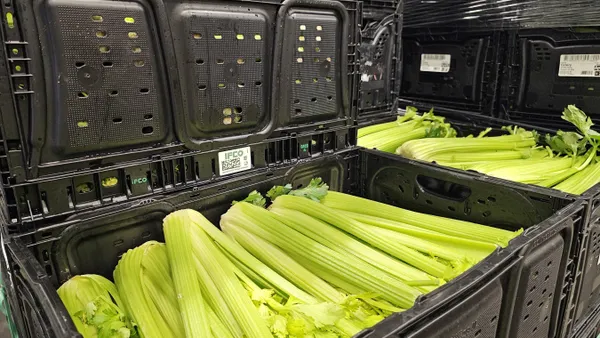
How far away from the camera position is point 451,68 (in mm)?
3105

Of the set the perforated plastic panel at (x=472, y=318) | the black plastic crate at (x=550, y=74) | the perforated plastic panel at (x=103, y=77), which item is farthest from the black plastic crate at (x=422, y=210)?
the black plastic crate at (x=550, y=74)

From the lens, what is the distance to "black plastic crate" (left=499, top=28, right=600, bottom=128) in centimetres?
247

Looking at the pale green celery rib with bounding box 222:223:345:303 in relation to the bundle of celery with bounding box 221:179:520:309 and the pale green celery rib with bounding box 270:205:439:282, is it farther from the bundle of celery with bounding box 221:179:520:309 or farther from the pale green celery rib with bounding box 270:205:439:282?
the pale green celery rib with bounding box 270:205:439:282

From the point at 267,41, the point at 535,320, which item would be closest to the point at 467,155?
the point at 535,320

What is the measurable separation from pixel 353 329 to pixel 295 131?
96 centimetres

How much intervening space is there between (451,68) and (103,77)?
2.55m

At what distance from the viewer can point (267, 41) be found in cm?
163

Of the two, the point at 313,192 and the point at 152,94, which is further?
the point at 313,192

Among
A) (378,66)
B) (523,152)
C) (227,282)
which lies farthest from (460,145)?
(227,282)

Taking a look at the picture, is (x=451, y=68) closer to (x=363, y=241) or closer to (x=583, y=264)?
(x=583, y=264)

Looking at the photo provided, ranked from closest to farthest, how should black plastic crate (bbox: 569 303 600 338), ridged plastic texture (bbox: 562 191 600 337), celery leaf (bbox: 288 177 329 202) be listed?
ridged plastic texture (bbox: 562 191 600 337), celery leaf (bbox: 288 177 329 202), black plastic crate (bbox: 569 303 600 338)

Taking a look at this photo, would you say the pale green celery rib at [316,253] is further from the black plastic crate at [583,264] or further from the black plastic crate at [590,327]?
the black plastic crate at [590,327]

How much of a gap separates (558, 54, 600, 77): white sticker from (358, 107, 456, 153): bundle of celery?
73 centimetres

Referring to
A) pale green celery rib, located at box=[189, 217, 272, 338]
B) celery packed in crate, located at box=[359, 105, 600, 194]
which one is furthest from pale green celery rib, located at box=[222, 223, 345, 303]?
celery packed in crate, located at box=[359, 105, 600, 194]
